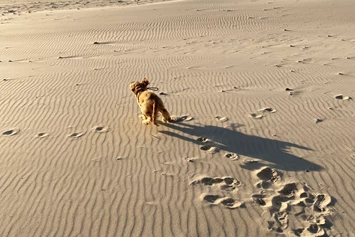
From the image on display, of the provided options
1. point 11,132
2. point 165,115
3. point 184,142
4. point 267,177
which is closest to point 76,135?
point 11,132

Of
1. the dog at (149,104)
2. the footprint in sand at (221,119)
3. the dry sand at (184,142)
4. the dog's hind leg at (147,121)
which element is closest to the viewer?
the dry sand at (184,142)

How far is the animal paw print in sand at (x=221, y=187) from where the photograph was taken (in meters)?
5.08

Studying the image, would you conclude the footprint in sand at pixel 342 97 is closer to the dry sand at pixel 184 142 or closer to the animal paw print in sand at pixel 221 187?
the dry sand at pixel 184 142

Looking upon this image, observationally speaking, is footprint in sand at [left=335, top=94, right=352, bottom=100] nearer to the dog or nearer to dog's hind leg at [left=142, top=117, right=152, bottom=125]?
the dog

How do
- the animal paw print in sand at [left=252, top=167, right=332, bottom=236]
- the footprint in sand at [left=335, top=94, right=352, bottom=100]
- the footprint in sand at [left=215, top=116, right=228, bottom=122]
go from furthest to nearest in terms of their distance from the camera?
the footprint in sand at [left=335, top=94, right=352, bottom=100], the footprint in sand at [left=215, top=116, right=228, bottom=122], the animal paw print in sand at [left=252, top=167, right=332, bottom=236]

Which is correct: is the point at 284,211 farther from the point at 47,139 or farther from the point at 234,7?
the point at 234,7

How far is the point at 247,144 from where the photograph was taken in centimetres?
663

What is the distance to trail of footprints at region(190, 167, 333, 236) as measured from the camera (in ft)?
15.3

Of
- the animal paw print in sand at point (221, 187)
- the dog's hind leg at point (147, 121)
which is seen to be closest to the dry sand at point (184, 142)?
the animal paw print in sand at point (221, 187)

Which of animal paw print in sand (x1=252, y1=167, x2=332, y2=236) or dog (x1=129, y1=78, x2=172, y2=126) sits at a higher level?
dog (x1=129, y1=78, x2=172, y2=126)

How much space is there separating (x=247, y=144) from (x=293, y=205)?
1.79 metres

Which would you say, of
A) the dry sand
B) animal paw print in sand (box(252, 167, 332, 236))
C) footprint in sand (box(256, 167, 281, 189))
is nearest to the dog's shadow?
the dry sand

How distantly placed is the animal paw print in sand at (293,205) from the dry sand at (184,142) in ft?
0.05

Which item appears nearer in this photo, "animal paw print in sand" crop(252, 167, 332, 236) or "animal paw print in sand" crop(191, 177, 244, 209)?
"animal paw print in sand" crop(252, 167, 332, 236)
